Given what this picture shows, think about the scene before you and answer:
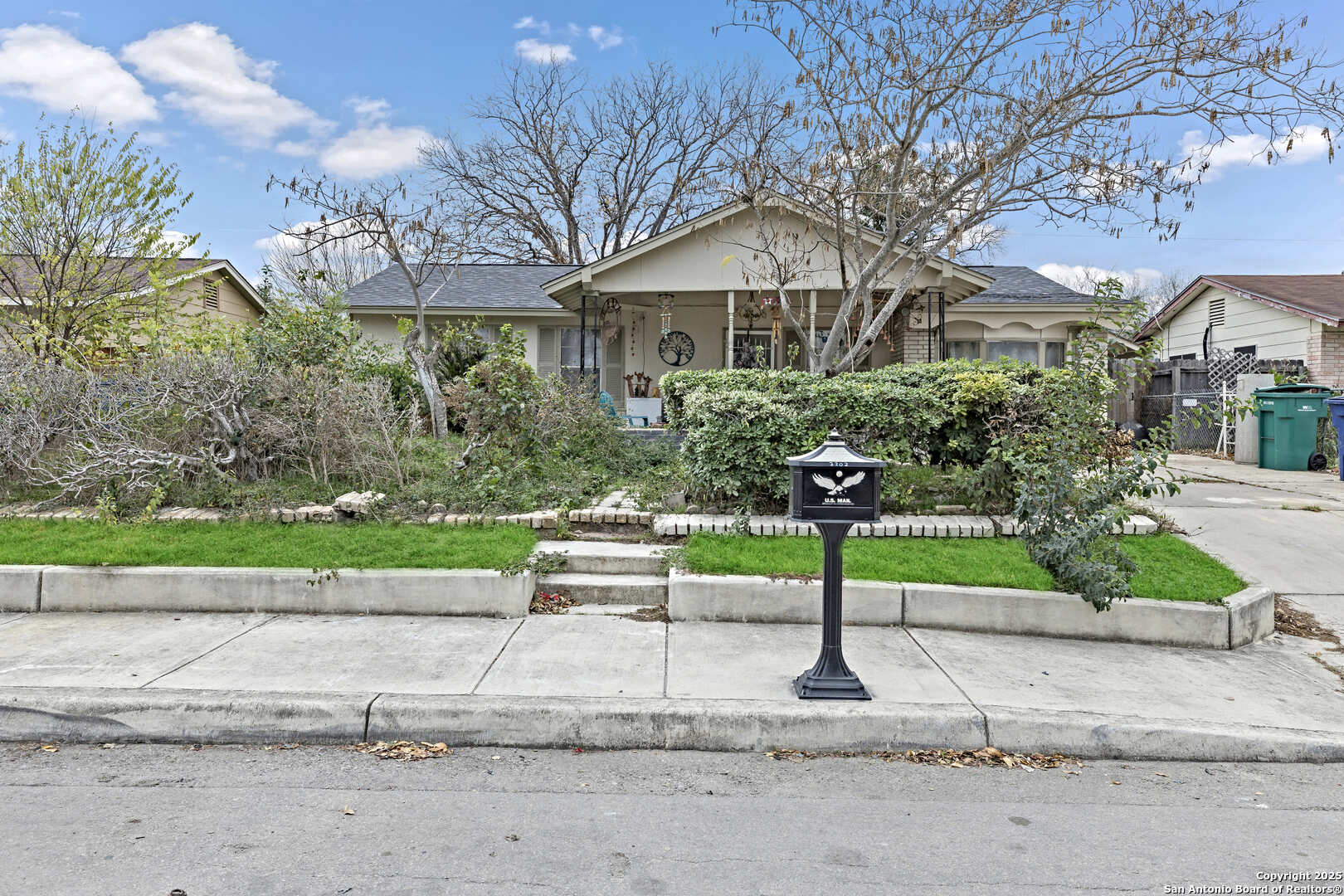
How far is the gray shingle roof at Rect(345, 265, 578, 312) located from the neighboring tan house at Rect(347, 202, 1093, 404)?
48 millimetres

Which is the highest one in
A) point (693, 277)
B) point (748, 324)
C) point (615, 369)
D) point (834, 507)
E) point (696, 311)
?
point (693, 277)

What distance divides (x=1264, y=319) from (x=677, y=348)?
13.5 meters

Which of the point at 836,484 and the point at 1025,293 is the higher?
the point at 1025,293

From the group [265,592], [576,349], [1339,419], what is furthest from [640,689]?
[576,349]

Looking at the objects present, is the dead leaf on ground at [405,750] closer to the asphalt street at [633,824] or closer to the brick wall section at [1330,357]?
the asphalt street at [633,824]

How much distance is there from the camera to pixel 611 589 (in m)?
6.05

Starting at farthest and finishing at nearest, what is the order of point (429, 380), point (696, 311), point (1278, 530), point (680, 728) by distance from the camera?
1. point (696, 311)
2. point (429, 380)
3. point (1278, 530)
4. point (680, 728)

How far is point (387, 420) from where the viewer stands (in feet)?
27.3

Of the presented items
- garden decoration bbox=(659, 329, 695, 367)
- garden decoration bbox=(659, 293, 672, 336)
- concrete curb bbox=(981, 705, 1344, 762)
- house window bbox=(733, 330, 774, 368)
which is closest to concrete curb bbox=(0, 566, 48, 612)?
concrete curb bbox=(981, 705, 1344, 762)

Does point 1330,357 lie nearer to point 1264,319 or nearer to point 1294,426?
point 1264,319

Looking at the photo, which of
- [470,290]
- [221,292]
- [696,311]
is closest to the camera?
[696,311]

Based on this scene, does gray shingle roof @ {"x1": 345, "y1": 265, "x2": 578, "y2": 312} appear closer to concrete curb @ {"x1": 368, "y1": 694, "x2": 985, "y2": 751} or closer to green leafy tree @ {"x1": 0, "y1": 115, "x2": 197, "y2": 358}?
green leafy tree @ {"x1": 0, "y1": 115, "x2": 197, "y2": 358}

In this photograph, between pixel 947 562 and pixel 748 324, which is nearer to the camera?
pixel 947 562

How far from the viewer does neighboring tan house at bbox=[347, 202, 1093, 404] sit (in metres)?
15.1
